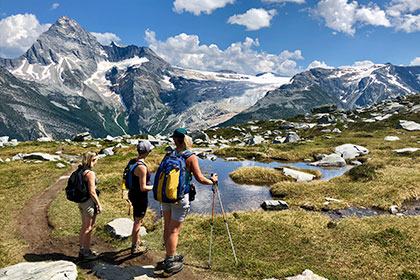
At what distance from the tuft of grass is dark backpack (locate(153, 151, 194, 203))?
24.9m

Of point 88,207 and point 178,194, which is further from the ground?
point 178,194

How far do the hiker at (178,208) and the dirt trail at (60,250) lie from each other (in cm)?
66

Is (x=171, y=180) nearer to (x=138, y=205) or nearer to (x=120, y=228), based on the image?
(x=138, y=205)

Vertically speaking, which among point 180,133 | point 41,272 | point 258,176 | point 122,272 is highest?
point 180,133

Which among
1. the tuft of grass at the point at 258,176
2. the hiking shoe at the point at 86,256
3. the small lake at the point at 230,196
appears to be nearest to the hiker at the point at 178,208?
the hiking shoe at the point at 86,256

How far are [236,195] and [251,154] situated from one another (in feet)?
86.7

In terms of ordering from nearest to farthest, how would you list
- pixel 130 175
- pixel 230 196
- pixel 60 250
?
pixel 130 175 → pixel 60 250 → pixel 230 196

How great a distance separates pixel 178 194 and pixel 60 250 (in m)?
8.11

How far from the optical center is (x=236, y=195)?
28031 mm

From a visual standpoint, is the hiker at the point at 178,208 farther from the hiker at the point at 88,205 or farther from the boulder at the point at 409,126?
the boulder at the point at 409,126

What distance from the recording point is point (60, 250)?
13.0 meters

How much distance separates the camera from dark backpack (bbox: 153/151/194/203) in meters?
9.44

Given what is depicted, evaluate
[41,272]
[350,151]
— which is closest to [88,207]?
[41,272]

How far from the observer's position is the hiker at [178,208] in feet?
32.2
